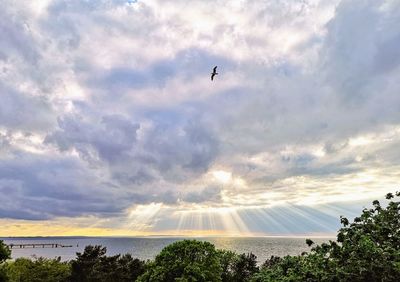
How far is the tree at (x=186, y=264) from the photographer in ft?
145

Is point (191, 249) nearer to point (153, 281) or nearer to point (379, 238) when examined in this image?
point (153, 281)

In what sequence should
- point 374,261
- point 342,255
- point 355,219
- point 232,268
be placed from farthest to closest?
1. point 232,268
2. point 355,219
3. point 342,255
4. point 374,261

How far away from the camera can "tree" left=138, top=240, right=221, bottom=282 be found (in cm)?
4422

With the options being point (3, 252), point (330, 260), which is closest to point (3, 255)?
point (3, 252)

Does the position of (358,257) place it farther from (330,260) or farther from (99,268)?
(99,268)

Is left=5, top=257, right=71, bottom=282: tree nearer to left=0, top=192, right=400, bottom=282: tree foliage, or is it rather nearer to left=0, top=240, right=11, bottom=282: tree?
left=0, top=192, right=400, bottom=282: tree foliage

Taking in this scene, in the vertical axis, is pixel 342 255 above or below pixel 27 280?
above

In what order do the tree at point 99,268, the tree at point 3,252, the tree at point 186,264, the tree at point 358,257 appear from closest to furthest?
1. the tree at point 358,257
2. the tree at point 3,252
3. the tree at point 186,264
4. the tree at point 99,268

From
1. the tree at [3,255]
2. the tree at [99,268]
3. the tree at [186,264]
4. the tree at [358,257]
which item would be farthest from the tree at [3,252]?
the tree at [99,268]

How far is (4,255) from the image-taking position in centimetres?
3391

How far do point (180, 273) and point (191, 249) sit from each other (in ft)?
9.54

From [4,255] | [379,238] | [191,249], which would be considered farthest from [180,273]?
[379,238]

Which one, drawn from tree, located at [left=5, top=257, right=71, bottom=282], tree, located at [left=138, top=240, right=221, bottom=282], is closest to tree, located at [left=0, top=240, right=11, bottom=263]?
tree, located at [left=138, top=240, right=221, bottom=282]

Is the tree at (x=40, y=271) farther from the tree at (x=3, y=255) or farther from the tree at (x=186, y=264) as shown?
the tree at (x=3, y=255)
